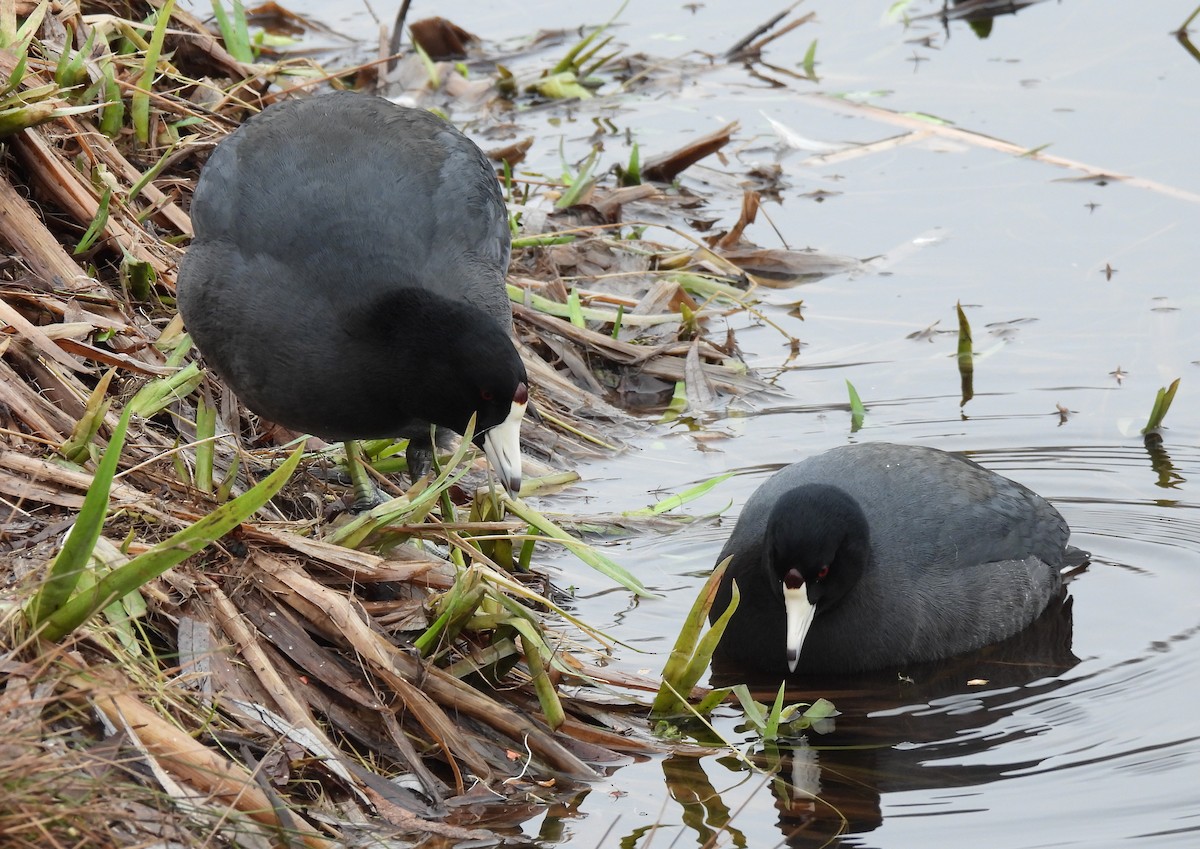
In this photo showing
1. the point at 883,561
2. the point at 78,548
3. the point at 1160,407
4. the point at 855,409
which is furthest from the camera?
the point at 855,409

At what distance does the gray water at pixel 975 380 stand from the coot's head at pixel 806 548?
24cm

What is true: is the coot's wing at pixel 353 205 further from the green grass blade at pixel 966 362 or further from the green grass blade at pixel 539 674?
the green grass blade at pixel 966 362

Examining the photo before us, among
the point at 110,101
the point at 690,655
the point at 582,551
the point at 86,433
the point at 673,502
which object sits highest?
the point at 110,101

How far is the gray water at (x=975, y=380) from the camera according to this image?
3.93 meters

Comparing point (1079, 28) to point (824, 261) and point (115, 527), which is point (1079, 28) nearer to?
point (824, 261)

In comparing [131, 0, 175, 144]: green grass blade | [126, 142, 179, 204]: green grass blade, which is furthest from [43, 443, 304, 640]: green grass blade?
[131, 0, 175, 144]: green grass blade

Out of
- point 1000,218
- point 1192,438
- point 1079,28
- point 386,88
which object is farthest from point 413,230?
point 1079,28

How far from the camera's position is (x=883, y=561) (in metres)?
5.18

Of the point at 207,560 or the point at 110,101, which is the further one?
the point at 110,101

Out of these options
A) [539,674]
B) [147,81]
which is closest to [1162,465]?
[539,674]

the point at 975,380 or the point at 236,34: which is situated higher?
the point at 236,34

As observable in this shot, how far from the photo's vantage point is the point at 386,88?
8.91 m

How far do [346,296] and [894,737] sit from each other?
1.87 meters

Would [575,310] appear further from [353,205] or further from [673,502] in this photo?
[353,205]
